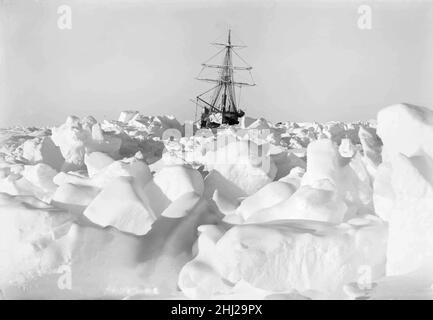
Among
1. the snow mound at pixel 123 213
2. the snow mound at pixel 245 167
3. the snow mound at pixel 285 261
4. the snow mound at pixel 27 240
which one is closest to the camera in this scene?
the snow mound at pixel 285 261

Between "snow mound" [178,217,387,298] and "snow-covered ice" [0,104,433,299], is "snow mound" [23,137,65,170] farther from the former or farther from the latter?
"snow mound" [178,217,387,298]

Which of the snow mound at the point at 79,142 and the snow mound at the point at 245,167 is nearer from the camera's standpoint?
the snow mound at the point at 245,167

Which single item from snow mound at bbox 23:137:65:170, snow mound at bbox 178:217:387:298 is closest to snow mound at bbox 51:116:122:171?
snow mound at bbox 23:137:65:170

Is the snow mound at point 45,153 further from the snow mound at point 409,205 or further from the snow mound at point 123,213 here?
the snow mound at point 409,205

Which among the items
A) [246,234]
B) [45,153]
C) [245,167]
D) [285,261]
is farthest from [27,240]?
[45,153]

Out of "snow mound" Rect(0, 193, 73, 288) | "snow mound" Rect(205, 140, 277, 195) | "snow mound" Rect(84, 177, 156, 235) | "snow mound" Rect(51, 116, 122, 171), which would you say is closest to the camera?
"snow mound" Rect(0, 193, 73, 288)

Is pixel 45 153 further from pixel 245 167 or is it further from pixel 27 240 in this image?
pixel 27 240

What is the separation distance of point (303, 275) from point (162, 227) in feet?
3.25

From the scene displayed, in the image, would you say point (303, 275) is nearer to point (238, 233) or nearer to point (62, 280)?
point (238, 233)

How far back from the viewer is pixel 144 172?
4676 mm

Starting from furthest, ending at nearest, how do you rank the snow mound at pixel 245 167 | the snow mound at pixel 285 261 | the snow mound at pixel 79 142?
1. the snow mound at pixel 79 142
2. the snow mound at pixel 245 167
3. the snow mound at pixel 285 261

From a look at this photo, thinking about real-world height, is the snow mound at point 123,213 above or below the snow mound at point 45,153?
above

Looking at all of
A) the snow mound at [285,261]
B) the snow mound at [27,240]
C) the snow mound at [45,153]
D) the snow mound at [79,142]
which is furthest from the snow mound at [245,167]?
the snow mound at [45,153]

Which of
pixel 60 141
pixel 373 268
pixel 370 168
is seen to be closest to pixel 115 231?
pixel 373 268
